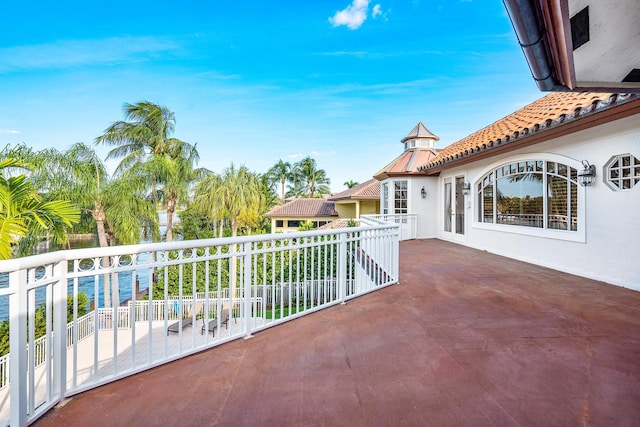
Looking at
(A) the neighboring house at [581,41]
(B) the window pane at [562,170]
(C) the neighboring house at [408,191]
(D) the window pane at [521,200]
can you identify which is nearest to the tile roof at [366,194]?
(C) the neighboring house at [408,191]

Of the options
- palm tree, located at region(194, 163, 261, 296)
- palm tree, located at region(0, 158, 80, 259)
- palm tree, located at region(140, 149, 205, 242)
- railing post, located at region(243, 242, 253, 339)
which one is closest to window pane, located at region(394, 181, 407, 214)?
railing post, located at region(243, 242, 253, 339)

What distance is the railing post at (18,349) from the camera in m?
1.67

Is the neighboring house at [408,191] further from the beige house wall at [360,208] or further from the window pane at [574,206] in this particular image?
the beige house wall at [360,208]

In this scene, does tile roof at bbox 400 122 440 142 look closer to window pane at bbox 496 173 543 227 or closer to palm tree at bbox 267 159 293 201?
window pane at bbox 496 173 543 227

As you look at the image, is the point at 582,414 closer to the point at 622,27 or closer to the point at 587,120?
the point at 622,27

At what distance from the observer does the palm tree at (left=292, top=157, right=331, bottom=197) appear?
43.0m

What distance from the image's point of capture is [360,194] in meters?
20.3

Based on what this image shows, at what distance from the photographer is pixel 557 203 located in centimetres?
586

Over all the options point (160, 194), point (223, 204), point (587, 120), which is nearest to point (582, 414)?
point (587, 120)

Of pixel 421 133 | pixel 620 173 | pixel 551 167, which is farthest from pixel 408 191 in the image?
pixel 620 173

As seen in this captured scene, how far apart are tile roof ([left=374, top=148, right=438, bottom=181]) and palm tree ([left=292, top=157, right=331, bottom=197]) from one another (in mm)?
29959

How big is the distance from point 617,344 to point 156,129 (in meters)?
28.3

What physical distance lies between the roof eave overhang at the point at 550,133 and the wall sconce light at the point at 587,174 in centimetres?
65

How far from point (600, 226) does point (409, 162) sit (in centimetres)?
761
